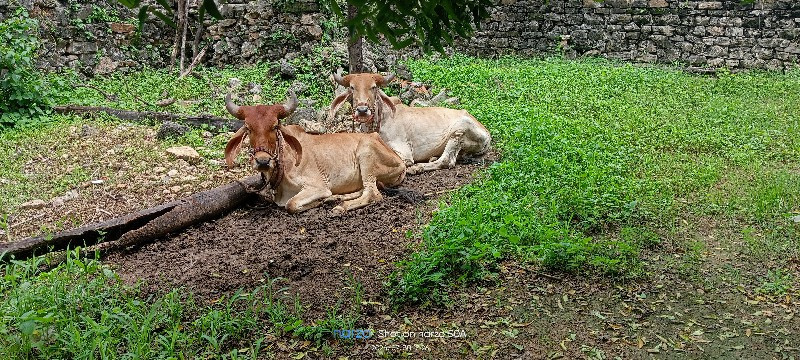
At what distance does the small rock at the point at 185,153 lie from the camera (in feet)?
23.3

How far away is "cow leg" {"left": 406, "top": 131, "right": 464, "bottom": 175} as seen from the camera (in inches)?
287

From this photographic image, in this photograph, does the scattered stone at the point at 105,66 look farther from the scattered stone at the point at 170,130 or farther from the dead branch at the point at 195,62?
the scattered stone at the point at 170,130

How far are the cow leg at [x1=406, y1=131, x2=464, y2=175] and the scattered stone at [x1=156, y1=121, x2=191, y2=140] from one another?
2647mm

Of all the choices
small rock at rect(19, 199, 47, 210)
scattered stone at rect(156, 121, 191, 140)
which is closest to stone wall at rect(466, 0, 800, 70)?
scattered stone at rect(156, 121, 191, 140)

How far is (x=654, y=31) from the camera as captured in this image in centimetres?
1433

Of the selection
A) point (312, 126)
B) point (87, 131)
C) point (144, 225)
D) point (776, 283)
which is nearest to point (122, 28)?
point (87, 131)

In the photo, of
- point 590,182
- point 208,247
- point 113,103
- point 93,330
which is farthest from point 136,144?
point 590,182

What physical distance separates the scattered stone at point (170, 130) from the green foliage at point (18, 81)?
1.90m

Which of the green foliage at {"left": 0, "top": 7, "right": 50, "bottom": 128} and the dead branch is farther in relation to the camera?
the dead branch

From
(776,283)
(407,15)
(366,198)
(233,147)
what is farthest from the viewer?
(366,198)

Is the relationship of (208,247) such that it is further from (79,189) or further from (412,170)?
(412,170)

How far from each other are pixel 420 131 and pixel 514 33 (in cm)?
872

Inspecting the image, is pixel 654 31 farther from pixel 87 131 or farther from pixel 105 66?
pixel 87 131

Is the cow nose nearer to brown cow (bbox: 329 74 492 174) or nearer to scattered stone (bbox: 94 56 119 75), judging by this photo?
brown cow (bbox: 329 74 492 174)
